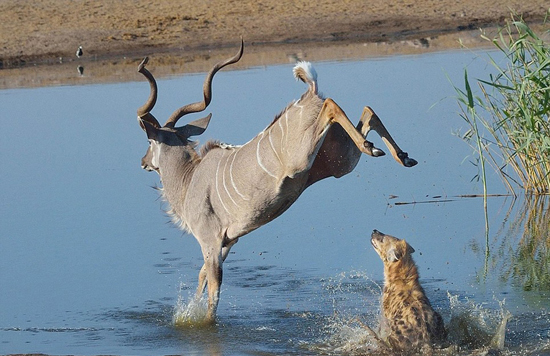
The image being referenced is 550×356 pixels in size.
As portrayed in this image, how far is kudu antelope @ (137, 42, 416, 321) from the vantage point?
19.1ft

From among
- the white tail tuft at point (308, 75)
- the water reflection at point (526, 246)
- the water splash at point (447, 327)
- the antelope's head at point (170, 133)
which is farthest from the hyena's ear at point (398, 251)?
the antelope's head at point (170, 133)

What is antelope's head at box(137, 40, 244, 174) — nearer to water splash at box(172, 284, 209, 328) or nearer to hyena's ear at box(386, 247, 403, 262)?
water splash at box(172, 284, 209, 328)

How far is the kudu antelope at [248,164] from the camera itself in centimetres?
582

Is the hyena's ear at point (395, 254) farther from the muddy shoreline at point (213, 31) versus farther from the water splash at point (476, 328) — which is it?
the muddy shoreline at point (213, 31)

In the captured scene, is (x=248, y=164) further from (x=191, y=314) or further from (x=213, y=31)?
(x=213, y=31)

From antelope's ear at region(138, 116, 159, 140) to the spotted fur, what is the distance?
2.07m

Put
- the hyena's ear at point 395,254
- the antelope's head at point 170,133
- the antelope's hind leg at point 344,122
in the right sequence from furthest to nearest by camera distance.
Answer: the antelope's head at point 170,133 < the hyena's ear at point 395,254 < the antelope's hind leg at point 344,122

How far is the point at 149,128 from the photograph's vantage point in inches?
294

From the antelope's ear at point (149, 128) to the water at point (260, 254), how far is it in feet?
3.89

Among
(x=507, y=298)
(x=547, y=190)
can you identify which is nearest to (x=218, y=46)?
(x=547, y=190)

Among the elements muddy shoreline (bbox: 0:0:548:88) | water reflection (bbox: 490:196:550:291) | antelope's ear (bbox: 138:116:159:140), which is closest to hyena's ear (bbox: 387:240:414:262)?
water reflection (bbox: 490:196:550:291)

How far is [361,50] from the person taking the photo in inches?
786

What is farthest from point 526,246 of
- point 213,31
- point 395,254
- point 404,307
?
point 213,31

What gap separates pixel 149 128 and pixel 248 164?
4.09ft
